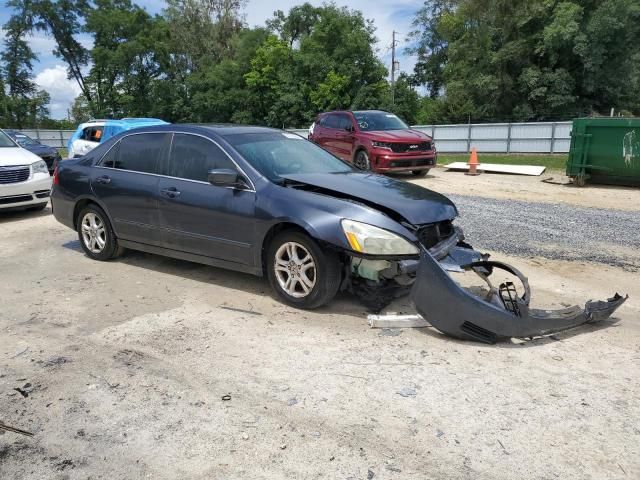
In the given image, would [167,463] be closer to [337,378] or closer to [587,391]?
[337,378]

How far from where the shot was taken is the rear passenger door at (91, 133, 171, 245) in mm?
5812

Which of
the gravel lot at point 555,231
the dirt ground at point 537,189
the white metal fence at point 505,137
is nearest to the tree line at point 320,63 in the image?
the white metal fence at point 505,137

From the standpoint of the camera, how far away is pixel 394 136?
14.1 meters

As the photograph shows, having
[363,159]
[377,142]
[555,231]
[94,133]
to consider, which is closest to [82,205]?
[555,231]

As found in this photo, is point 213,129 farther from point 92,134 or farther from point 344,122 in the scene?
point 344,122

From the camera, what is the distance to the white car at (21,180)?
921cm

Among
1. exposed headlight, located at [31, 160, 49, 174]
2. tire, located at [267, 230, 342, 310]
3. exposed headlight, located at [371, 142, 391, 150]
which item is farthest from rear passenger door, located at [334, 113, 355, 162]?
tire, located at [267, 230, 342, 310]

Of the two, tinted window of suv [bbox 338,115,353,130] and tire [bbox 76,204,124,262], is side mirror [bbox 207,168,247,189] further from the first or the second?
tinted window of suv [bbox 338,115,353,130]

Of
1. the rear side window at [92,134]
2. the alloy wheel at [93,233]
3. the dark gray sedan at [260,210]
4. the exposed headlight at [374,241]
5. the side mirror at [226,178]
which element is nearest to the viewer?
the exposed headlight at [374,241]

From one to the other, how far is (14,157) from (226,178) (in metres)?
6.51

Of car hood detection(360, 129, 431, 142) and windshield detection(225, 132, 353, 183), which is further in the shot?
car hood detection(360, 129, 431, 142)

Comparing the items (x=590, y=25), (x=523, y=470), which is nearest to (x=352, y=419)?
(x=523, y=470)

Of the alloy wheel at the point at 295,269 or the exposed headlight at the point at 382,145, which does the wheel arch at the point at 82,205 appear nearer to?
the alloy wheel at the point at 295,269

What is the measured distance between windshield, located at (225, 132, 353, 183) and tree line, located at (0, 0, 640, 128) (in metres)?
30.4
